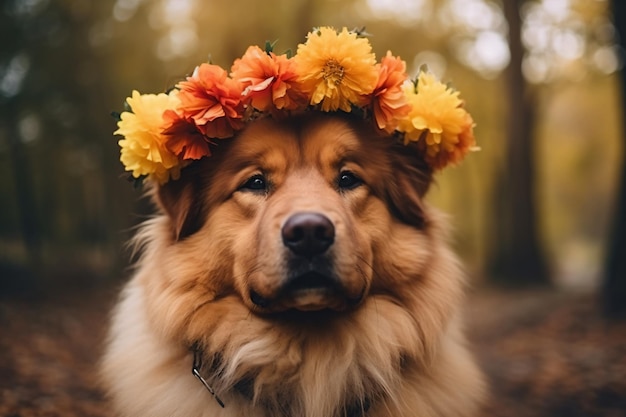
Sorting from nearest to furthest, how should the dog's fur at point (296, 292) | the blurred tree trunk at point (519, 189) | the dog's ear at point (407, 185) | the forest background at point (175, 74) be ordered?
1. the dog's fur at point (296, 292)
2. the dog's ear at point (407, 185)
3. the forest background at point (175, 74)
4. the blurred tree trunk at point (519, 189)

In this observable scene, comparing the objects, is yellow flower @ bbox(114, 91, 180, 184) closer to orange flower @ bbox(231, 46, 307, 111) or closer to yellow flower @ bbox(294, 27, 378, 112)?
orange flower @ bbox(231, 46, 307, 111)

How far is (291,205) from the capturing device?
2742 millimetres

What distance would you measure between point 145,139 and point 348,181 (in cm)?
109

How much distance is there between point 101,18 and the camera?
10727 millimetres

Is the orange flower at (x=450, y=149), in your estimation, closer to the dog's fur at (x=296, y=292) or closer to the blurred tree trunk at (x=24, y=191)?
the dog's fur at (x=296, y=292)

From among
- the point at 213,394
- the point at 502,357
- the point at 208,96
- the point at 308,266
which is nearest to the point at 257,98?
the point at 208,96

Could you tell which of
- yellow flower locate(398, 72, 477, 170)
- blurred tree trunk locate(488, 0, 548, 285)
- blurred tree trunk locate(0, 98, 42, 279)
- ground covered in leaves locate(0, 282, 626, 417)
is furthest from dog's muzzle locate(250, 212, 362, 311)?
blurred tree trunk locate(488, 0, 548, 285)

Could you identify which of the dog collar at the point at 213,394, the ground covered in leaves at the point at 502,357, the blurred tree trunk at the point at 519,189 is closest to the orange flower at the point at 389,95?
the dog collar at the point at 213,394

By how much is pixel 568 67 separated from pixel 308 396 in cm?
1327

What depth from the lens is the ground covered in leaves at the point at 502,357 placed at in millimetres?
4770

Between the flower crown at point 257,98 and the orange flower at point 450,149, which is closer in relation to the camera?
the flower crown at point 257,98

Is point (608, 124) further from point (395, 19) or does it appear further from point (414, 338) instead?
point (414, 338)

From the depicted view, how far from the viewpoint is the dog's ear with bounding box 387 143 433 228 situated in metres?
3.28

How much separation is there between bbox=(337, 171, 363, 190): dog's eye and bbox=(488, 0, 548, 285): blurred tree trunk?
376 inches
